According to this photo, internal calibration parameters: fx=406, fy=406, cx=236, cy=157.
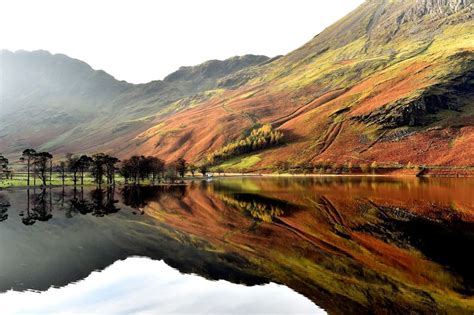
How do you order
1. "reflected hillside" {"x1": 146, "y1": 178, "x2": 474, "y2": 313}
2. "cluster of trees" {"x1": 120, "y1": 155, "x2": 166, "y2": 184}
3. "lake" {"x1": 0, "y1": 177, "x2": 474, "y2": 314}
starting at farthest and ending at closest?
"cluster of trees" {"x1": 120, "y1": 155, "x2": 166, "y2": 184}, "reflected hillside" {"x1": 146, "y1": 178, "x2": 474, "y2": 313}, "lake" {"x1": 0, "y1": 177, "x2": 474, "y2": 314}

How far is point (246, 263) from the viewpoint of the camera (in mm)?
34000

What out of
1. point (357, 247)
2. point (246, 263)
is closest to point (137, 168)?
point (246, 263)

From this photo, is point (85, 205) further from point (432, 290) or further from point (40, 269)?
point (432, 290)

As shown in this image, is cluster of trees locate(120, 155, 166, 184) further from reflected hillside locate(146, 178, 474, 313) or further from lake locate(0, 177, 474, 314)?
lake locate(0, 177, 474, 314)

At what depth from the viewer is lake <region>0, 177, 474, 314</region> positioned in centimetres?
2514

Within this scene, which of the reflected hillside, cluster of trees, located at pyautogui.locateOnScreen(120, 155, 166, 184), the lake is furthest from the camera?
cluster of trees, located at pyautogui.locateOnScreen(120, 155, 166, 184)

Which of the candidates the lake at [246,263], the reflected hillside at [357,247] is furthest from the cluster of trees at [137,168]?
the lake at [246,263]

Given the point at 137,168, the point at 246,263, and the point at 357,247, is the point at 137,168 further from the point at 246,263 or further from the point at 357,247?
the point at 357,247

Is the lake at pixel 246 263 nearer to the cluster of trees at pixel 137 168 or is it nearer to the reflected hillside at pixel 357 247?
the reflected hillside at pixel 357 247

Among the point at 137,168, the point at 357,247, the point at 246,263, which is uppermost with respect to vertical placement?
the point at 137,168

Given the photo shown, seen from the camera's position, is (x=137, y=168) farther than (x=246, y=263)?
Yes

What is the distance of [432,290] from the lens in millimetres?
25859

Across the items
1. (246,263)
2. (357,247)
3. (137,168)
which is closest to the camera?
(246,263)

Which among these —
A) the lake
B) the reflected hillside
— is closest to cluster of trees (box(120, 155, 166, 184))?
the reflected hillside
